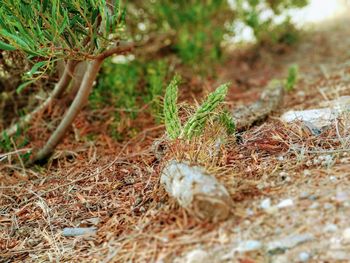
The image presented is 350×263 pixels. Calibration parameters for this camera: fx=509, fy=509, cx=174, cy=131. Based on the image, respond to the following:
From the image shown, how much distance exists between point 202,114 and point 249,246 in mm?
645

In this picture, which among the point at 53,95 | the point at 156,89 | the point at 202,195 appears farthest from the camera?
the point at 156,89

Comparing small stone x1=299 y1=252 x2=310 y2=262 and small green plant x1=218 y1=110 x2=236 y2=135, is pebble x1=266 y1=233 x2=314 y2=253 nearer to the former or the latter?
small stone x1=299 y1=252 x2=310 y2=262

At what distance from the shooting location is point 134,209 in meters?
1.91

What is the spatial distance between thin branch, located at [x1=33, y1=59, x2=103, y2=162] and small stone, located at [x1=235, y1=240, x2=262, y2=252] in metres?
1.24

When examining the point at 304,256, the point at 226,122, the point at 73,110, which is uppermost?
the point at 73,110

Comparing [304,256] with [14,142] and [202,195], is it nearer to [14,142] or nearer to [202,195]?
[202,195]

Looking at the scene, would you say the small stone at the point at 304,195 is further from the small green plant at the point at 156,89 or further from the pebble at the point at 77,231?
the small green plant at the point at 156,89

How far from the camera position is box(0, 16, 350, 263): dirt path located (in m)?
1.55

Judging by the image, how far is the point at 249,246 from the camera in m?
1.54

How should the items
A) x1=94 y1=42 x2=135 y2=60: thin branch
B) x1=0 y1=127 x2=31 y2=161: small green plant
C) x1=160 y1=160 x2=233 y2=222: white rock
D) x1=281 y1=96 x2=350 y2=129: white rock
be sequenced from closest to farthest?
1. x1=160 y1=160 x2=233 y2=222: white rock
2. x1=281 y1=96 x2=350 y2=129: white rock
3. x1=94 y1=42 x2=135 y2=60: thin branch
4. x1=0 y1=127 x2=31 y2=161: small green plant

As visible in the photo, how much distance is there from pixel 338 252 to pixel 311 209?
0.63 feet

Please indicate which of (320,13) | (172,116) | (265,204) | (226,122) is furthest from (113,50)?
(320,13)

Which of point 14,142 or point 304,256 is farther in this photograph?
point 14,142

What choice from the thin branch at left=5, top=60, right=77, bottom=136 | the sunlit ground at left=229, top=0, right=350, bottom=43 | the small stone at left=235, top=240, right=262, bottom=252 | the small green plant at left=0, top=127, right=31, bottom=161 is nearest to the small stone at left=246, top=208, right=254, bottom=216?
the small stone at left=235, top=240, right=262, bottom=252
